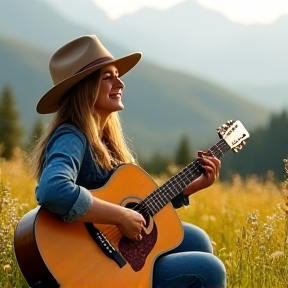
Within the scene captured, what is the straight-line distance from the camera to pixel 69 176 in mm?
3711

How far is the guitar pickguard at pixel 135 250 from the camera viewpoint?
3.90 meters

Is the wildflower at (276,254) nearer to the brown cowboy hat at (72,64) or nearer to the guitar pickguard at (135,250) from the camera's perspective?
the guitar pickguard at (135,250)

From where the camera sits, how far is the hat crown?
13.6ft

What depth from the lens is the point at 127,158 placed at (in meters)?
4.46

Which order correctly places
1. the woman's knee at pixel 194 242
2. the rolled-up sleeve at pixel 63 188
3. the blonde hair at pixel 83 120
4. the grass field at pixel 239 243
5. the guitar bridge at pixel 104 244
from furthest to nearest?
the grass field at pixel 239 243
the woman's knee at pixel 194 242
the blonde hair at pixel 83 120
the guitar bridge at pixel 104 244
the rolled-up sleeve at pixel 63 188

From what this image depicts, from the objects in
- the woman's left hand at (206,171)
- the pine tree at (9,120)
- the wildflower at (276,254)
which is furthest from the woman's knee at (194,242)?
the pine tree at (9,120)

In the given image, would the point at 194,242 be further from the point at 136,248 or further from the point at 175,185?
the point at 136,248

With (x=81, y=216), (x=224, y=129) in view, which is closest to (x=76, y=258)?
(x=81, y=216)

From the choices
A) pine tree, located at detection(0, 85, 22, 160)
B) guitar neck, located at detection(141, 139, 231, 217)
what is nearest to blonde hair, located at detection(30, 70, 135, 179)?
guitar neck, located at detection(141, 139, 231, 217)

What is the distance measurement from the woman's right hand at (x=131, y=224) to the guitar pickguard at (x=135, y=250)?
45mm

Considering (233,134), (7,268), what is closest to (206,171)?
(233,134)

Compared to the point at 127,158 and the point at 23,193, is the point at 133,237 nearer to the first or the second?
the point at 127,158

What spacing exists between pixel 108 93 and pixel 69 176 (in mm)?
704

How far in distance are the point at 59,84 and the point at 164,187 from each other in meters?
0.89
